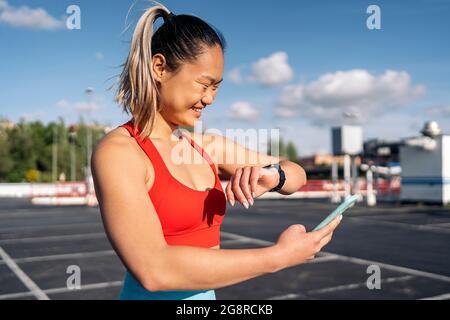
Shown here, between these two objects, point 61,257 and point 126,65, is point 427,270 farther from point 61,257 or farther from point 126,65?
point 126,65

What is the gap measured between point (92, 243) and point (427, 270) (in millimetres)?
7338

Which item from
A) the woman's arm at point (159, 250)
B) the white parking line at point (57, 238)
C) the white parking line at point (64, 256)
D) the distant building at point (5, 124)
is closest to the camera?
the woman's arm at point (159, 250)

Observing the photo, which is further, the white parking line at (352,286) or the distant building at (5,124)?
the distant building at (5,124)

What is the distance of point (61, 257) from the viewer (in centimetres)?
944

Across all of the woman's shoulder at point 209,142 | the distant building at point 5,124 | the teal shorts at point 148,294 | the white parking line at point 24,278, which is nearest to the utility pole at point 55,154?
the distant building at point 5,124

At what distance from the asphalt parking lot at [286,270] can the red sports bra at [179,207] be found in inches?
186

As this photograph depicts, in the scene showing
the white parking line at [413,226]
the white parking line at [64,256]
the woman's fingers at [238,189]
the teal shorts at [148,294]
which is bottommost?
the white parking line at [413,226]

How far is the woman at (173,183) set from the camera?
1213 mm

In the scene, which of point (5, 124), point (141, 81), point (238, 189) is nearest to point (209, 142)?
point (141, 81)

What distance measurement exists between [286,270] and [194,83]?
6.51 meters

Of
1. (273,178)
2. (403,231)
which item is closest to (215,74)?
(273,178)

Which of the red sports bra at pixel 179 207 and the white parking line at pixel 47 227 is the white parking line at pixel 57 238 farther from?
the red sports bra at pixel 179 207

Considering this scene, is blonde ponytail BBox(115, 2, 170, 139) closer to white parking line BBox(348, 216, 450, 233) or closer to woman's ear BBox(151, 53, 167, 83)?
woman's ear BBox(151, 53, 167, 83)

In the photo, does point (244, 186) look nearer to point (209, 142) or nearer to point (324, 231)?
point (324, 231)
